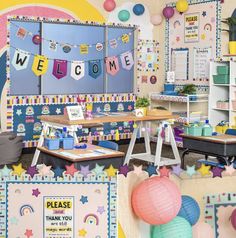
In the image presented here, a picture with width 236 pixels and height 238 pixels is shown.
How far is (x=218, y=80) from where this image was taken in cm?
803

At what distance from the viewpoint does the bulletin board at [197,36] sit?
837cm

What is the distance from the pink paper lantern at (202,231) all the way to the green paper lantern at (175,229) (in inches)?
2.5

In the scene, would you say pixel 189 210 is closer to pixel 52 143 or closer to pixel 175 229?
pixel 175 229

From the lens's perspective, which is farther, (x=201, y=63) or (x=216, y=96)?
(x=201, y=63)

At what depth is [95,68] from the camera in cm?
877

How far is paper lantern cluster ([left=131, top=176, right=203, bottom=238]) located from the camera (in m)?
2.28

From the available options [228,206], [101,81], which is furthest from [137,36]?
[228,206]

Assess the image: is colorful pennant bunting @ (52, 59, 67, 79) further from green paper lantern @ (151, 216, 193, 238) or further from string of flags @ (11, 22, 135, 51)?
green paper lantern @ (151, 216, 193, 238)

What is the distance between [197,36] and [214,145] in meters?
3.67

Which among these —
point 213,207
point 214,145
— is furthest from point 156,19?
point 213,207

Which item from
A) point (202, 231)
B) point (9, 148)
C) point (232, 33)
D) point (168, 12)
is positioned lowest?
point (9, 148)

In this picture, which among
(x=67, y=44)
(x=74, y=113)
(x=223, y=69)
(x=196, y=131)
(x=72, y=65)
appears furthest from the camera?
(x=72, y=65)

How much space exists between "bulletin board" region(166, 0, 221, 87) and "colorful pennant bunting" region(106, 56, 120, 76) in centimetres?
107

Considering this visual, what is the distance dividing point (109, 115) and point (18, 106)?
197 centimetres
